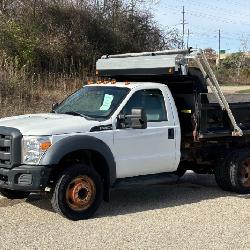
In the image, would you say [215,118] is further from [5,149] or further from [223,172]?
[5,149]

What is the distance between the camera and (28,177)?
6809 mm

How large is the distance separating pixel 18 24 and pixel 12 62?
348cm

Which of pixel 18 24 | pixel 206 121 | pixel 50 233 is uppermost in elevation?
pixel 18 24

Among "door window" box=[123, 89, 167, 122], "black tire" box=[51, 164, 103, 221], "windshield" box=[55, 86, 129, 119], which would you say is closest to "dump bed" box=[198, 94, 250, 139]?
"door window" box=[123, 89, 167, 122]

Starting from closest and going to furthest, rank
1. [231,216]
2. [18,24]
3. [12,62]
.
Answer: [231,216] < [12,62] < [18,24]

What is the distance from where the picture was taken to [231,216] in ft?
23.8

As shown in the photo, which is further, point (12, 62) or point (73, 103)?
point (12, 62)

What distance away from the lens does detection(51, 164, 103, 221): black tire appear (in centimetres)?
693

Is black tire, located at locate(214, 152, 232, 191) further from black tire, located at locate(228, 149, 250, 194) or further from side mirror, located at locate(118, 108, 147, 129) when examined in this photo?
side mirror, located at locate(118, 108, 147, 129)

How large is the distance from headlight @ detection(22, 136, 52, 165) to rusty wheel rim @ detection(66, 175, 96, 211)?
0.56 m

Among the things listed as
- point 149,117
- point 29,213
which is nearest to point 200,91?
point 149,117

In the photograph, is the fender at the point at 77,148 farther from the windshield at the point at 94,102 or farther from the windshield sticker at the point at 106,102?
the windshield sticker at the point at 106,102

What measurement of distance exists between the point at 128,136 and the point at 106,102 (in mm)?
639

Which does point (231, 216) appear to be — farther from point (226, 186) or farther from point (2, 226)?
point (2, 226)
